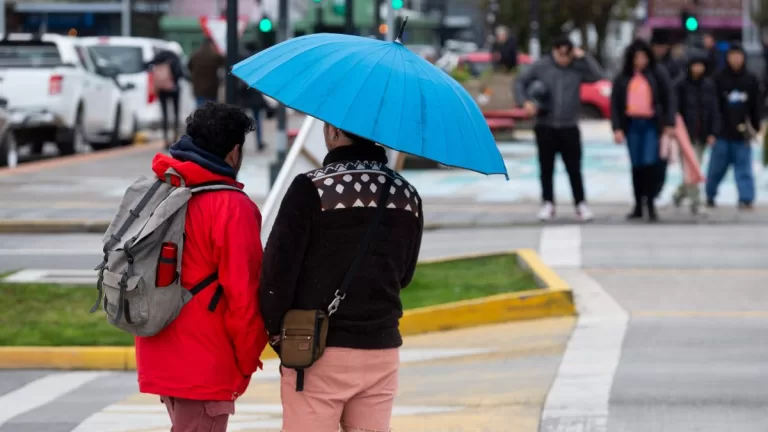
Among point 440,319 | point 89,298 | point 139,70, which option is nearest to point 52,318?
point 89,298

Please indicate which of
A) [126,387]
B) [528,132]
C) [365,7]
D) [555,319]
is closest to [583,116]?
[528,132]

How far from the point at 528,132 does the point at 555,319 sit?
23245 millimetres

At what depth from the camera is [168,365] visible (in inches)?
177

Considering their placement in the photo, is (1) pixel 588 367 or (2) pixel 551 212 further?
(2) pixel 551 212

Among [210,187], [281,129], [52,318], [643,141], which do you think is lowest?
[52,318]

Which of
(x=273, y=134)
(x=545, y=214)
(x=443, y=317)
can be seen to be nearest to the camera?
(x=443, y=317)

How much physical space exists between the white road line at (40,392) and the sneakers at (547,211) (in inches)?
316

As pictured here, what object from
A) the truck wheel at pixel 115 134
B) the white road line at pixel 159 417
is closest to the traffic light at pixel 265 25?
the truck wheel at pixel 115 134


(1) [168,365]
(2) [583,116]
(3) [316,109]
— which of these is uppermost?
(3) [316,109]

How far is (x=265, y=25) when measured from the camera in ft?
69.8

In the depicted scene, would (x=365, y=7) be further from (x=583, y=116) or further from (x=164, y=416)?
(x=164, y=416)

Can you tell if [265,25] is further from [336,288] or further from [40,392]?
[336,288]

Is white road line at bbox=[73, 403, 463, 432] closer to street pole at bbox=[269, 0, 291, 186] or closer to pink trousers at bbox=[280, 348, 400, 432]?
pink trousers at bbox=[280, 348, 400, 432]

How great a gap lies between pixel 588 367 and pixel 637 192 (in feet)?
25.5
